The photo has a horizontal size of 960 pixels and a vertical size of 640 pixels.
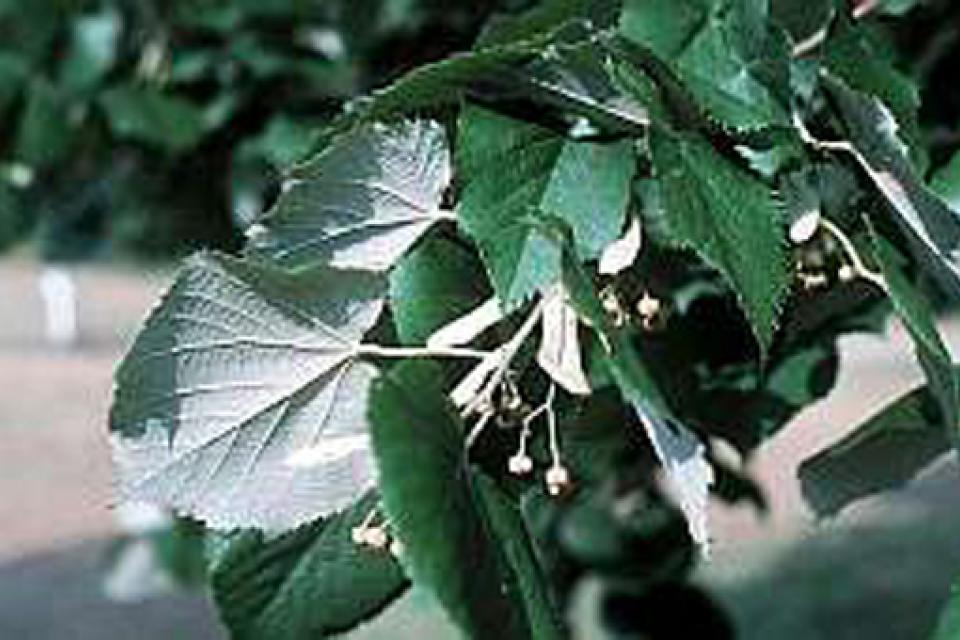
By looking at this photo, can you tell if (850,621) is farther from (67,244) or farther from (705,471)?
(705,471)

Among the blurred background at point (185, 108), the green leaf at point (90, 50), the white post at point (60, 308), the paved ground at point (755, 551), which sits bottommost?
the paved ground at point (755, 551)

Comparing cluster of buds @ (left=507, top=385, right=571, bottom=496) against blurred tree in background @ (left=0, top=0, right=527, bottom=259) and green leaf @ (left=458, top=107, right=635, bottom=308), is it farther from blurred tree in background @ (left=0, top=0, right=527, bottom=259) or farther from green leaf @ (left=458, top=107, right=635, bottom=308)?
blurred tree in background @ (left=0, top=0, right=527, bottom=259)

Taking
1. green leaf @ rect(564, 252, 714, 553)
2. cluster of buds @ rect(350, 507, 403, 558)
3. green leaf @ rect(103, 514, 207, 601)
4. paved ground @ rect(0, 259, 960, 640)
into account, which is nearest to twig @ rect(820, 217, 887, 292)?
green leaf @ rect(564, 252, 714, 553)

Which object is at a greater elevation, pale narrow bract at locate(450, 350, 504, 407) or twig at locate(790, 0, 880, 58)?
twig at locate(790, 0, 880, 58)

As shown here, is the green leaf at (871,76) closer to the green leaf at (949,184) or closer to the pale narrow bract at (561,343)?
the green leaf at (949,184)

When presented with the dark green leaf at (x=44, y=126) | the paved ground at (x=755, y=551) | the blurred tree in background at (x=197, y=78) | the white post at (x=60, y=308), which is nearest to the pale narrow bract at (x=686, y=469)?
Result: the blurred tree in background at (x=197, y=78)

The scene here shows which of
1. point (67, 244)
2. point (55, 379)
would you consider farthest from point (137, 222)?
point (55, 379)
